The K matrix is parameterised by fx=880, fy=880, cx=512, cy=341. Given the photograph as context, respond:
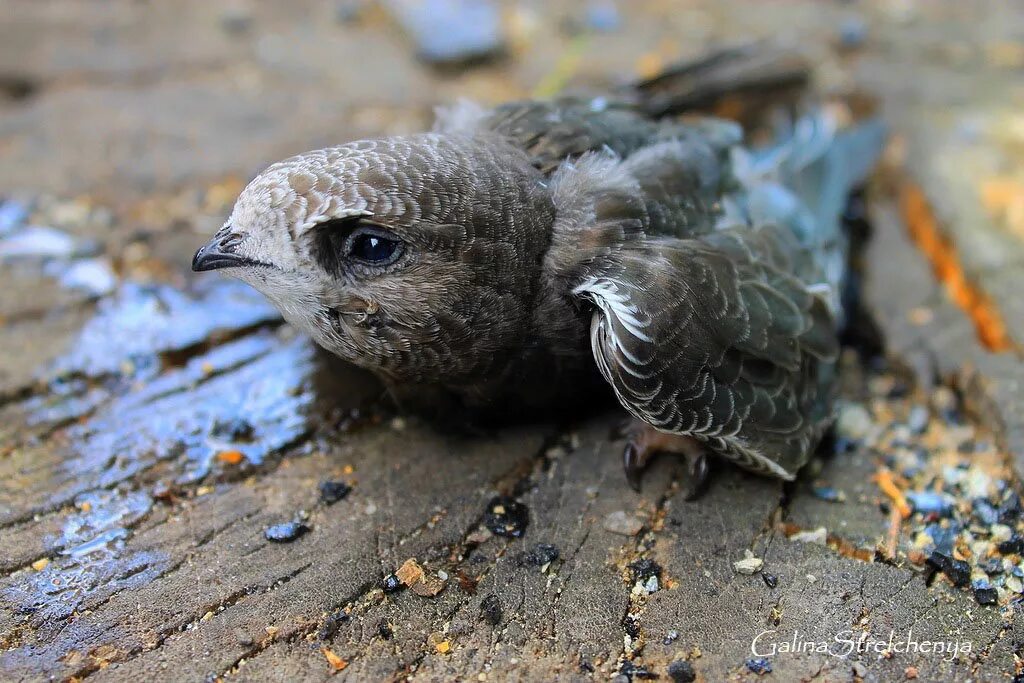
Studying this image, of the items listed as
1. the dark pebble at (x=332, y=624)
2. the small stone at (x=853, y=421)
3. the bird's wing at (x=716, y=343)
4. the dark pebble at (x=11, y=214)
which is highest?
the dark pebble at (x=11, y=214)

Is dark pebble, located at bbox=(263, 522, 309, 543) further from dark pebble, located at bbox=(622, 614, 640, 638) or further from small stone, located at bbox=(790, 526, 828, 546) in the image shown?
small stone, located at bbox=(790, 526, 828, 546)

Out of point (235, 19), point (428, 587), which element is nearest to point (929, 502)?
point (428, 587)

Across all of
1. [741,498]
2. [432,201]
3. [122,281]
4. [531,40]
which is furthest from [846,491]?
[531,40]

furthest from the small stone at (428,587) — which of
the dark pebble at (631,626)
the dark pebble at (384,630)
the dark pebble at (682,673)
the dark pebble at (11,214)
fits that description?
the dark pebble at (11,214)

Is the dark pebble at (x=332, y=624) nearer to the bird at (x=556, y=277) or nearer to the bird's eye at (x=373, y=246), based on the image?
the bird at (x=556, y=277)

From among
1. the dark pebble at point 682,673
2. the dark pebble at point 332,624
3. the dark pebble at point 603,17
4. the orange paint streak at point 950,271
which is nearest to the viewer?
the dark pebble at point 682,673

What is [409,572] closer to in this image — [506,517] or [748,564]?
[506,517]

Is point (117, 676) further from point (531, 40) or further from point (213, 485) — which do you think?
point (531, 40)

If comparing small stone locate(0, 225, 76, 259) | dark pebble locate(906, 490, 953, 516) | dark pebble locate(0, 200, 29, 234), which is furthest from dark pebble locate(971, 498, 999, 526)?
dark pebble locate(0, 200, 29, 234)
